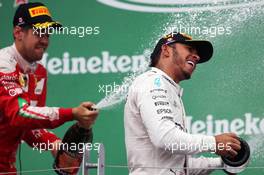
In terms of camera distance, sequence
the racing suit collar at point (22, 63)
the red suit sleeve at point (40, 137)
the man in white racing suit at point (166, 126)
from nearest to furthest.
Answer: the man in white racing suit at point (166, 126)
the racing suit collar at point (22, 63)
the red suit sleeve at point (40, 137)

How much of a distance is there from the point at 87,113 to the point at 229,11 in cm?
133

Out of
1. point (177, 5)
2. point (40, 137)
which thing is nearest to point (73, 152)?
point (40, 137)

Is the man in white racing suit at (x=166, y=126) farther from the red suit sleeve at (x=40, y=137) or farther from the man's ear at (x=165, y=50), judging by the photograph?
the red suit sleeve at (x=40, y=137)

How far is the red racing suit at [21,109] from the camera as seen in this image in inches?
153

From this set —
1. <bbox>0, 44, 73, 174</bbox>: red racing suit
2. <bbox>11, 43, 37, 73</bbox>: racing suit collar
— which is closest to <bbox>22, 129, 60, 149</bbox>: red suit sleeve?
<bbox>0, 44, 73, 174</bbox>: red racing suit

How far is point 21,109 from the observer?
3.89 meters

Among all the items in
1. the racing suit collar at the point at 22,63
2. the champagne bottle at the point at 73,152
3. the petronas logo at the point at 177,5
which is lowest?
the champagne bottle at the point at 73,152

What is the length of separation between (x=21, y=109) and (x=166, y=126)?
680 mm

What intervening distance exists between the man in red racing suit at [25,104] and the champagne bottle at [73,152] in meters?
0.17

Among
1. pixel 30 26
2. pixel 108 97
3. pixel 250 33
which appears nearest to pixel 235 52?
pixel 250 33

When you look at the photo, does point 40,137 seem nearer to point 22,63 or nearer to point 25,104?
point 22,63

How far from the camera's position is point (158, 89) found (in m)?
3.68

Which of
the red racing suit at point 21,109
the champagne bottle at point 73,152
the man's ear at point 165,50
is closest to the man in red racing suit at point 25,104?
the red racing suit at point 21,109

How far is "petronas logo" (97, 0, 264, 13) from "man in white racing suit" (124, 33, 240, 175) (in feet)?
2.90
